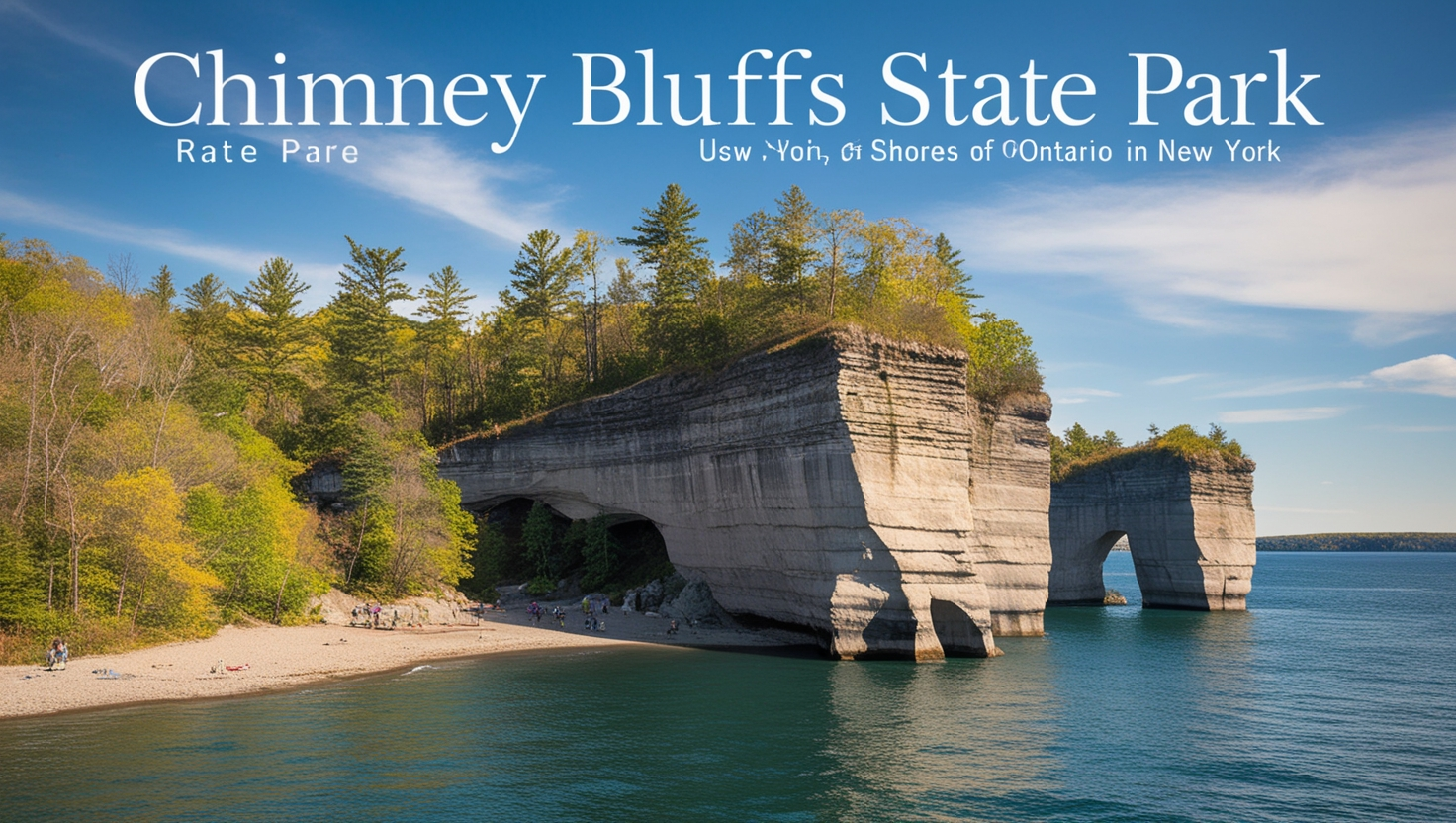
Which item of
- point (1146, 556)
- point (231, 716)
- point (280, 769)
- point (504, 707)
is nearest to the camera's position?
point (280, 769)

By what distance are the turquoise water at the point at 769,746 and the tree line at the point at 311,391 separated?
9766mm

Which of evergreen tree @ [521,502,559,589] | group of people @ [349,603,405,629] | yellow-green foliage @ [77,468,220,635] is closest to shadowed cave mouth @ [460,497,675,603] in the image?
evergreen tree @ [521,502,559,589]

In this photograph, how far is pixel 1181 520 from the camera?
64.2 metres

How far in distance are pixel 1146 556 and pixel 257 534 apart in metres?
64.4

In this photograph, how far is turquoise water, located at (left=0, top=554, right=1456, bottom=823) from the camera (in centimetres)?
1867

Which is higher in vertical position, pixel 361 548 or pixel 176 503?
pixel 176 503

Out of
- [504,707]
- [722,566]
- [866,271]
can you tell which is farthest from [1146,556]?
[504,707]

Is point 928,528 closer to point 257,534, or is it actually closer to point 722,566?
point 722,566

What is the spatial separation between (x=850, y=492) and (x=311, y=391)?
4186cm

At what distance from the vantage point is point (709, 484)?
145 feet

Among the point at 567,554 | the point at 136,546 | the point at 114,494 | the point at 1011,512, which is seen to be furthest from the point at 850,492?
the point at 114,494

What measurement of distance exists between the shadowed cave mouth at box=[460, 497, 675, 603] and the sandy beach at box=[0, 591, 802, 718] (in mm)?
3741

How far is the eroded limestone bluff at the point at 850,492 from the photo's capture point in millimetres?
36938

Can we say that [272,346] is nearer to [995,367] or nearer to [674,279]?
[674,279]
